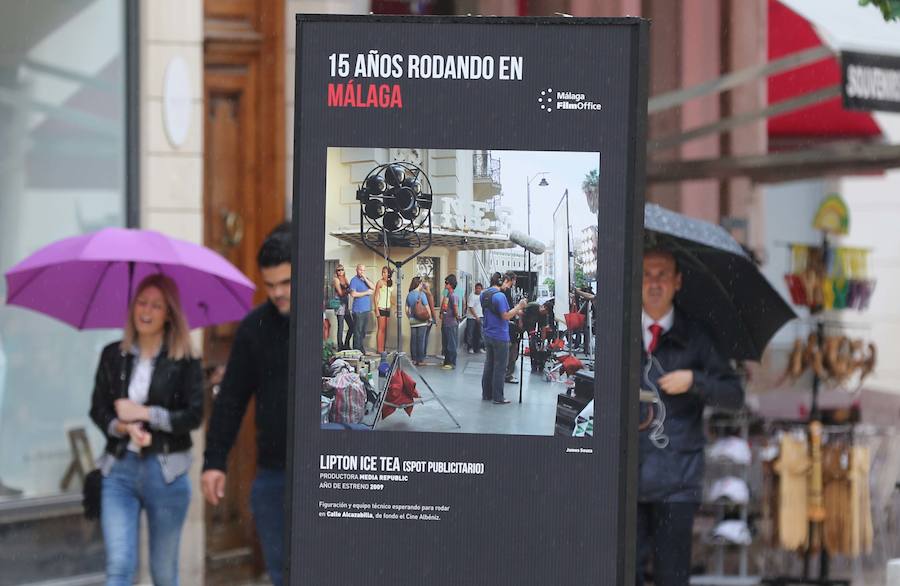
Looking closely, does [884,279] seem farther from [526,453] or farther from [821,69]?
[526,453]

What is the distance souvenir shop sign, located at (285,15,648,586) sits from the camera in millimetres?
3523

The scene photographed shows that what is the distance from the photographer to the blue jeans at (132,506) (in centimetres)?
621

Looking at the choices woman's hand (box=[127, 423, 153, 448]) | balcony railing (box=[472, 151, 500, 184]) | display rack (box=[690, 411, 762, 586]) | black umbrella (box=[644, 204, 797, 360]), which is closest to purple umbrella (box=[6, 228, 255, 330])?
woman's hand (box=[127, 423, 153, 448])

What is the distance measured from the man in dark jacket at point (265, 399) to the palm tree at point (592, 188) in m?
2.59

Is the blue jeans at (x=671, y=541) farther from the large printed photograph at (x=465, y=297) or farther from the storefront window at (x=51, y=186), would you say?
the storefront window at (x=51, y=186)

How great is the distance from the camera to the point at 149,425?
629 centimetres

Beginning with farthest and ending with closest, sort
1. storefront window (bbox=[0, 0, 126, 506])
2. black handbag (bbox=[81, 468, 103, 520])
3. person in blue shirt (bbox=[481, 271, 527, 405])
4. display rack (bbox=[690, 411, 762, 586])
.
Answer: display rack (bbox=[690, 411, 762, 586]) < storefront window (bbox=[0, 0, 126, 506]) < black handbag (bbox=[81, 468, 103, 520]) < person in blue shirt (bbox=[481, 271, 527, 405])

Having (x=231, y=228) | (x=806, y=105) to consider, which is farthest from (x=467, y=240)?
(x=806, y=105)

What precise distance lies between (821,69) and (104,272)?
248 inches

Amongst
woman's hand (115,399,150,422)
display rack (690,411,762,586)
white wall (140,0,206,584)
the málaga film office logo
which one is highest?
white wall (140,0,206,584)

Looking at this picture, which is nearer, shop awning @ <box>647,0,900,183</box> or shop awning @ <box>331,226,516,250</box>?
shop awning @ <box>331,226,516,250</box>

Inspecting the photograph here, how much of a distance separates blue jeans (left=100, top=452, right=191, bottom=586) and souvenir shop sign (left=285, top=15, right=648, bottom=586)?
285 cm

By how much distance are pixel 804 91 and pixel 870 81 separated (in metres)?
3.92

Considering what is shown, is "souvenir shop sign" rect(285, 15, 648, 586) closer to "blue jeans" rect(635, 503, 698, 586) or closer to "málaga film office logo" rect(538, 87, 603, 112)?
"málaga film office logo" rect(538, 87, 603, 112)
